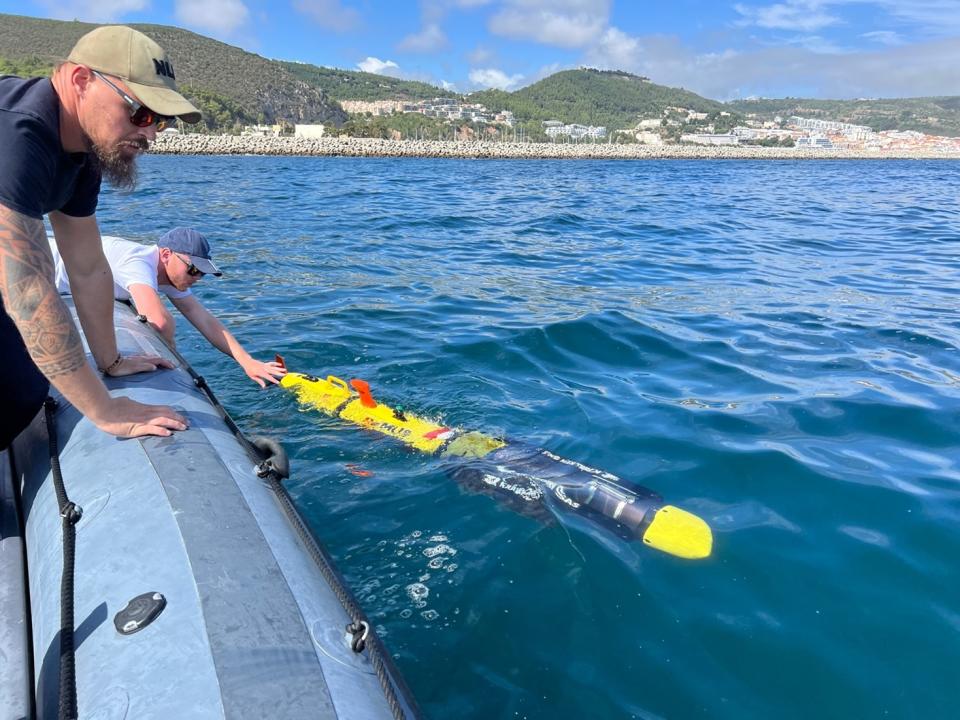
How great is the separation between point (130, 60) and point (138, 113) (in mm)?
165

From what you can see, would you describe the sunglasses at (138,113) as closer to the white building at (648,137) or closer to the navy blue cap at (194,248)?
the navy blue cap at (194,248)

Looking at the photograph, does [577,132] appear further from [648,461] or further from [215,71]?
[648,461]

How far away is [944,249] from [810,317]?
6.83m

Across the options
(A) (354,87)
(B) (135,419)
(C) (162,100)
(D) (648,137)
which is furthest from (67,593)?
(A) (354,87)

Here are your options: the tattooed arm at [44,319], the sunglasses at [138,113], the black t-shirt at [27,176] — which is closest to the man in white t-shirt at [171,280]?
the black t-shirt at [27,176]

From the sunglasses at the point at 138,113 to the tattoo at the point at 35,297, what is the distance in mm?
480

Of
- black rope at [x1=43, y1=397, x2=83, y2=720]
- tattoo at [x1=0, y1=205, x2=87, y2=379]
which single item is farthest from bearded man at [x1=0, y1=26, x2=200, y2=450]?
black rope at [x1=43, y1=397, x2=83, y2=720]

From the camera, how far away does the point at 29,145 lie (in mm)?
2045

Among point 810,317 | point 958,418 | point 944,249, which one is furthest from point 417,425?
point 944,249

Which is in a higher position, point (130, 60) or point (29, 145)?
point (130, 60)

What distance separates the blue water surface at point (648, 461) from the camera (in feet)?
9.13

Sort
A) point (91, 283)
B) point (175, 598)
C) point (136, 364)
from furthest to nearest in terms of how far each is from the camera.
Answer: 1. point (136, 364)
2. point (91, 283)
3. point (175, 598)

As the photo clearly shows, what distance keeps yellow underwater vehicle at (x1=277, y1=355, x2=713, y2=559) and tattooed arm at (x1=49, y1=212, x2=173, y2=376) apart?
1.59 metres

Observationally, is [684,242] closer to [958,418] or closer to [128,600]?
[958,418]
